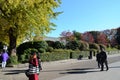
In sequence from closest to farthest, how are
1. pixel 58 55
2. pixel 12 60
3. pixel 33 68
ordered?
pixel 33 68, pixel 12 60, pixel 58 55

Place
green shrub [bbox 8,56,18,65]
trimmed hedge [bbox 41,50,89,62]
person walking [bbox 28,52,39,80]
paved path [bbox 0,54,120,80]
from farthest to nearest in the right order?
trimmed hedge [bbox 41,50,89,62], green shrub [bbox 8,56,18,65], paved path [bbox 0,54,120,80], person walking [bbox 28,52,39,80]

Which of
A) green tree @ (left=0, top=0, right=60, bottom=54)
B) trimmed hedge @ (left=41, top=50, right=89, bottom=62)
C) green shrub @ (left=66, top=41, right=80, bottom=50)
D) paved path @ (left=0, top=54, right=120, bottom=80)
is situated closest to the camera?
paved path @ (left=0, top=54, right=120, bottom=80)

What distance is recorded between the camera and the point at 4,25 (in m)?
30.5

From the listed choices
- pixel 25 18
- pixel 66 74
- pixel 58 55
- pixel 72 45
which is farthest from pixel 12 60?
pixel 72 45

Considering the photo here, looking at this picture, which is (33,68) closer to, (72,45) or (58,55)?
(58,55)

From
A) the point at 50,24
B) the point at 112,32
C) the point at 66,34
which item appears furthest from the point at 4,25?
the point at 112,32

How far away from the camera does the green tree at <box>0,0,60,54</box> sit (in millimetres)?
29077

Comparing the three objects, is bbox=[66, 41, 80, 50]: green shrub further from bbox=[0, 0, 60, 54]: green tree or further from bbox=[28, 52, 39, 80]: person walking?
bbox=[28, 52, 39, 80]: person walking

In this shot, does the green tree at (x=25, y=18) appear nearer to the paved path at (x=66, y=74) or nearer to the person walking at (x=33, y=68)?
the paved path at (x=66, y=74)

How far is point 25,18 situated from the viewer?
99.7ft

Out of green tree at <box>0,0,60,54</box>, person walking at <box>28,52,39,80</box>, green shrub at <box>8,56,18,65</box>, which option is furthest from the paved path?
person walking at <box>28,52,39,80</box>

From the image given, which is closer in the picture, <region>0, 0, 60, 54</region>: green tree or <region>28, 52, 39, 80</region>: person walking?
<region>28, 52, 39, 80</region>: person walking

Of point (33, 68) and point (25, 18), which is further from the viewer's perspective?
point (25, 18)

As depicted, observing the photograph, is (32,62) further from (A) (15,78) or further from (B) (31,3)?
(B) (31,3)
